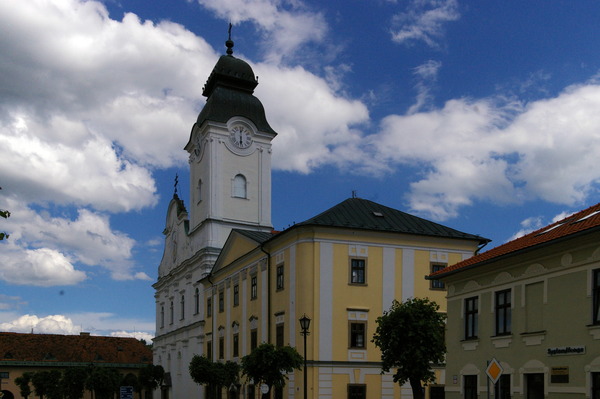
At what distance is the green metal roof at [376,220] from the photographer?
121 ft

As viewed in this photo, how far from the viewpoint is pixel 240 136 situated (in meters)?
61.2

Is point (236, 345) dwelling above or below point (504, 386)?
below

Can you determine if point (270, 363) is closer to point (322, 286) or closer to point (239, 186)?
point (322, 286)

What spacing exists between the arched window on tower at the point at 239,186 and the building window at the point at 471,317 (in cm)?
3868

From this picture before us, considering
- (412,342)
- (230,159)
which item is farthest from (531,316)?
(230,159)

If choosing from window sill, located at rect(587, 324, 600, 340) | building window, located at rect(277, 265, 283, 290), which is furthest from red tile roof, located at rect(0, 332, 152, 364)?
window sill, located at rect(587, 324, 600, 340)

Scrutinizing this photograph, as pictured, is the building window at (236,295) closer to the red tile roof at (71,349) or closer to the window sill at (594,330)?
the window sill at (594,330)

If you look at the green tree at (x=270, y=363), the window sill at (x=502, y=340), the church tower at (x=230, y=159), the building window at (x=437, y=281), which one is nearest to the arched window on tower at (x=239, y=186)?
the church tower at (x=230, y=159)

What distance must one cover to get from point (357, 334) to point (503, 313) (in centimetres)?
1472

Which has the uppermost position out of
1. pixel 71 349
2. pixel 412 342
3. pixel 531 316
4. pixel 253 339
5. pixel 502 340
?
pixel 531 316

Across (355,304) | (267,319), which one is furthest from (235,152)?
(355,304)

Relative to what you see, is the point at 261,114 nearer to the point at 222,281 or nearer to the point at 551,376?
the point at 222,281

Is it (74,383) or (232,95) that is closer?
(74,383)

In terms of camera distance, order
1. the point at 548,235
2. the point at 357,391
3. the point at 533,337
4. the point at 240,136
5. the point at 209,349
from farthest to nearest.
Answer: the point at 240,136
the point at 209,349
the point at 357,391
the point at 548,235
the point at 533,337
